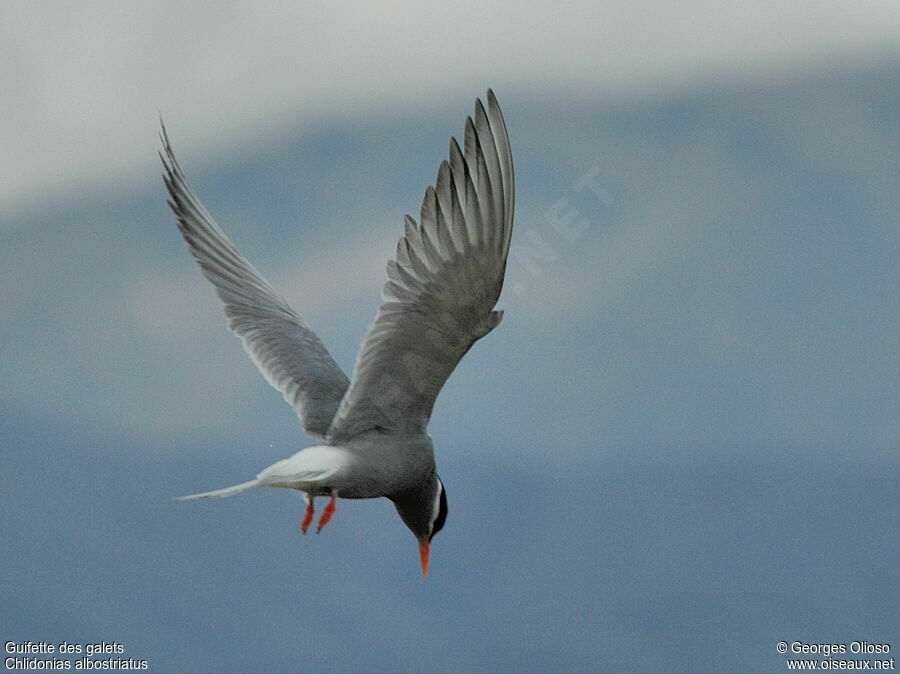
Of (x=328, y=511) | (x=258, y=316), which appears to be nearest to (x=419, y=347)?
(x=328, y=511)

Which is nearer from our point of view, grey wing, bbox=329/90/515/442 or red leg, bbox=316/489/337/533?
grey wing, bbox=329/90/515/442

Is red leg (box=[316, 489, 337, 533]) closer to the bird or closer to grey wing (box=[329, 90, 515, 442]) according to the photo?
the bird

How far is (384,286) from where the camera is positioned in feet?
12.7

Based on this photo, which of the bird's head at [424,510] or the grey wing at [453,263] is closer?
the grey wing at [453,263]

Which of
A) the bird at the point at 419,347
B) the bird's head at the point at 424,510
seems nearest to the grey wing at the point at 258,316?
the bird at the point at 419,347

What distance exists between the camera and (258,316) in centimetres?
518

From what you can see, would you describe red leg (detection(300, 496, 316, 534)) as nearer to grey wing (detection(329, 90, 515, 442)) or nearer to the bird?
the bird

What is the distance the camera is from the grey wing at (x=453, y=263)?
377cm

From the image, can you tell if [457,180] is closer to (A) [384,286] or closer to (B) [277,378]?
(A) [384,286]

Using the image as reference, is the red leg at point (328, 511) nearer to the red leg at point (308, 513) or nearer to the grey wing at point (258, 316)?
the red leg at point (308, 513)

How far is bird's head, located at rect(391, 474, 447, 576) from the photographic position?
432 centimetres

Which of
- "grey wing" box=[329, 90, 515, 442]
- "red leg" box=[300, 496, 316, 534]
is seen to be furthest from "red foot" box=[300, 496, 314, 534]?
"grey wing" box=[329, 90, 515, 442]

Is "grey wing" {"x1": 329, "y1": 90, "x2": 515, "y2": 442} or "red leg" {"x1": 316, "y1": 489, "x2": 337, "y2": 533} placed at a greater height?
"grey wing" {"x1": 329, "y1": 90, "x2": 515, "y2": 442}

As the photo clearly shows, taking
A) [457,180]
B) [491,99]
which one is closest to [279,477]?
[457,180]
